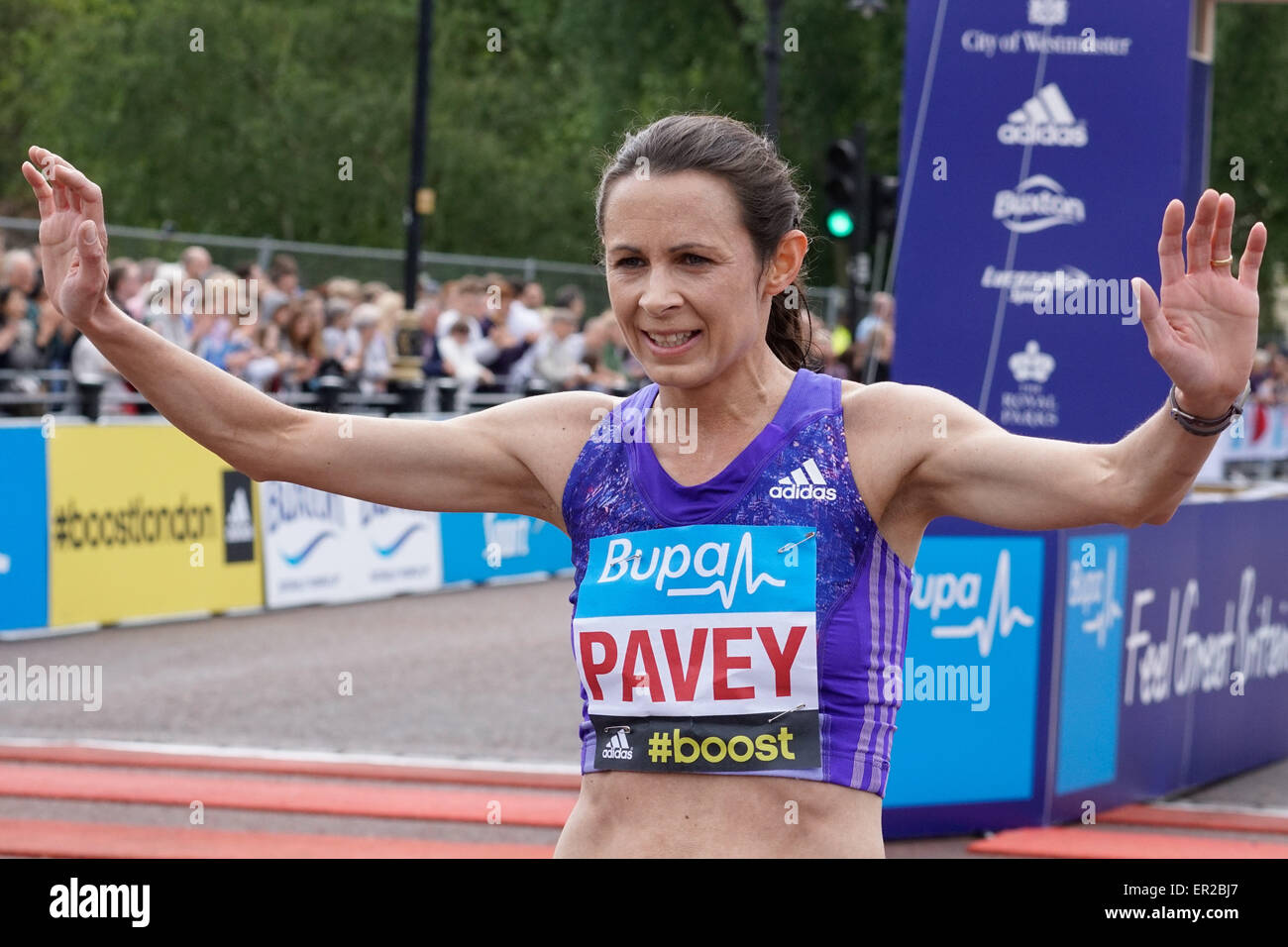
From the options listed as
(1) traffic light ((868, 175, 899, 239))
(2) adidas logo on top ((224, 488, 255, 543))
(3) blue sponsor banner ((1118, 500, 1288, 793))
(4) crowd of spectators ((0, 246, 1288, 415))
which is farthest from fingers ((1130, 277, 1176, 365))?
(1) traffic light ((868, 175, 899, 239))

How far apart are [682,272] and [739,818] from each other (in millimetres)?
831

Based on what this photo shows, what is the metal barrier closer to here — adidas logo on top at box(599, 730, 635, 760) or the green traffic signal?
the green traffic signal

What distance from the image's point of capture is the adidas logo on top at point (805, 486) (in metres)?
2.97

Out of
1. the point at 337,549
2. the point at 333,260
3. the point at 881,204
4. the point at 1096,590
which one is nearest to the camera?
the point at 1096,590

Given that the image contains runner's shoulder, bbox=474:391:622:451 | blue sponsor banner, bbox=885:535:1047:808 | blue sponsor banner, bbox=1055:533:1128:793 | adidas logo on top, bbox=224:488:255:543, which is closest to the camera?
runner's shoulder, bbox=474:391:622:451

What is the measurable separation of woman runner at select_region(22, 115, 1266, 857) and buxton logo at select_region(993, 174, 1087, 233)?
4.89m

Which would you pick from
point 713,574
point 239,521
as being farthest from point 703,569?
point 239,521

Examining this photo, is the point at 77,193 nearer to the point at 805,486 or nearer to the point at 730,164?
the point at 730,164

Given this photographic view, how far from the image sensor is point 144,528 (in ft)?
44.2

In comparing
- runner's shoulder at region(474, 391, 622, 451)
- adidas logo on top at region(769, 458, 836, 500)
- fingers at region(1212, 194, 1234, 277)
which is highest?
fingers at region(1212, 194, 1234, 277)

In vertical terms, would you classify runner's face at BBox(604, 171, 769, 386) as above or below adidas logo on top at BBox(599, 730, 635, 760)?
above

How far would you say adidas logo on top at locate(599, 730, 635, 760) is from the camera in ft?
9.73
